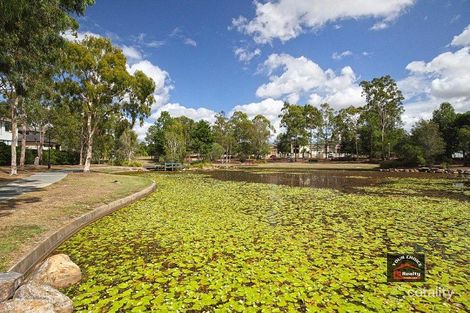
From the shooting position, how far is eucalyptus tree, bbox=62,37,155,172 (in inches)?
797

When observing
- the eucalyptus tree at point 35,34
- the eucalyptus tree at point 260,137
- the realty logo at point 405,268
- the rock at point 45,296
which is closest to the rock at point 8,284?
the rock at point 45,296

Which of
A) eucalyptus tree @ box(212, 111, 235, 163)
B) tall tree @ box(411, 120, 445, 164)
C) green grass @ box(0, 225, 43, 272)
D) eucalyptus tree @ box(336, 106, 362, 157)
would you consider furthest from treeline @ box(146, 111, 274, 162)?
green grass @ box(0, 225, 43, 272)

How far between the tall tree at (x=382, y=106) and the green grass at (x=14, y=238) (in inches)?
2307

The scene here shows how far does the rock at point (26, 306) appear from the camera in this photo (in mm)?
3083

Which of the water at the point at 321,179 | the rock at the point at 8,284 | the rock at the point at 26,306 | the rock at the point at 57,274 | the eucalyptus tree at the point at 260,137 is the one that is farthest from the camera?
the eucalyptus tree at the point at 260,137

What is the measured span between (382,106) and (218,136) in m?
37.4

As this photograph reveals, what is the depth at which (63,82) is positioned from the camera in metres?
20.5

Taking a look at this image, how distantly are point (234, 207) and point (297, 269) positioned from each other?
19.2 feet

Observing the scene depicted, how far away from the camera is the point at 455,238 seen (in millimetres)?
6805

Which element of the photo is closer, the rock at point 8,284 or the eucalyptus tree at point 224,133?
the rock at point 8,284

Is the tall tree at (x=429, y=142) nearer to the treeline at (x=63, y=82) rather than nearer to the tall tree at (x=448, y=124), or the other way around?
the tall tree at (x=448, y=124)

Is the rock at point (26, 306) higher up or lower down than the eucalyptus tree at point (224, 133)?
lower down

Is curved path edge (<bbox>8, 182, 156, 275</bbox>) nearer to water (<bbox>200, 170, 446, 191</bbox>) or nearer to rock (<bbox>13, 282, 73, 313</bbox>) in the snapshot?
rock (<bbox>13, 282, 73, 313</bbox>)

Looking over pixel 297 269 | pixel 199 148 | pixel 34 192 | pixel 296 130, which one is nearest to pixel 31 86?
pixel 34 192
